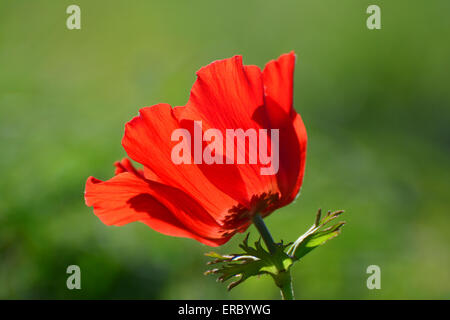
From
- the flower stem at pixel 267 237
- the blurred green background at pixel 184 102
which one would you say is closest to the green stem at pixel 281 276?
the flower stem at pixel 267 237

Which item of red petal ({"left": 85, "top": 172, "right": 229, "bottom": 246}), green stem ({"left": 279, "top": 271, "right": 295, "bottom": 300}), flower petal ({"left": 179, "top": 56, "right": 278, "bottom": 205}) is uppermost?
flower petal ({"left": 179, "top": 56, "right": 278, "bottom": 205})

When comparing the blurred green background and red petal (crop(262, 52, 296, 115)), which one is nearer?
red petal (crop(262, 52, 296, 115))

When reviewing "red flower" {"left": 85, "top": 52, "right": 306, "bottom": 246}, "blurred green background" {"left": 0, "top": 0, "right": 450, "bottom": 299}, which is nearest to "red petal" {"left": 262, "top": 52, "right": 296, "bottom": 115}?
"red flower" {"left": 85, "top": 52, "right": 306, "bottom": 246}

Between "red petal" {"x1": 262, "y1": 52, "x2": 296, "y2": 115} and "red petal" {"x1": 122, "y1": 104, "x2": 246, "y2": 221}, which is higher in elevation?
"red petal" {"x1": 262, "y1": 52, "x2": 296, "y2": 115}

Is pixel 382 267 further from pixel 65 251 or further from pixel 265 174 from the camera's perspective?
pixel 265 174

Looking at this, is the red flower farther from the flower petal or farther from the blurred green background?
the blurred green background

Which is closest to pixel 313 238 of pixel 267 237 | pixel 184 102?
pixel 267 237

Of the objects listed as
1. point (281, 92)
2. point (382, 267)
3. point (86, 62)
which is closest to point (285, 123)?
point (281, 92)
